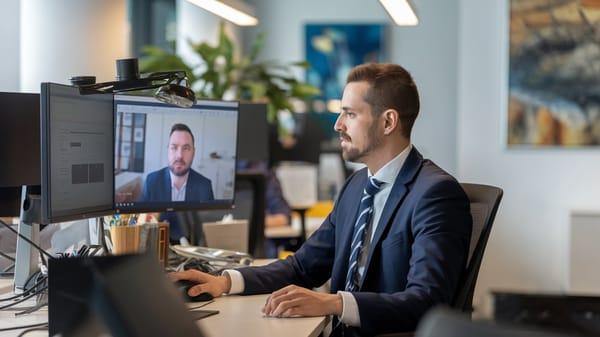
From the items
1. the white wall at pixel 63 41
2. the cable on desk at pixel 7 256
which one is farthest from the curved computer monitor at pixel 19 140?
the white wall at pixel 63 41

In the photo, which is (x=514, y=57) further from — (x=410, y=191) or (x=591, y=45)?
(x=410, y=191)

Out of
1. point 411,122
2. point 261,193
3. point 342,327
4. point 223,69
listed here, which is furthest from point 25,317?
point 223,69

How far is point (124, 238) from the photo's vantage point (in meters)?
2.47

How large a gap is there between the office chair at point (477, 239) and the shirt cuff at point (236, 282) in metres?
0.59

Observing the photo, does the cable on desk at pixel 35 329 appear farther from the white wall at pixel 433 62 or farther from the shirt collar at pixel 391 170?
the white wall at pixel 433 62

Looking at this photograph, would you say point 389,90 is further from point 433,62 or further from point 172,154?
point 433,62

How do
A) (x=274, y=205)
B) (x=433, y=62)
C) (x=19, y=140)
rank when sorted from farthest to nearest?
(x=433, y=62) → (x=274, y=205) → (x=19, y=140)

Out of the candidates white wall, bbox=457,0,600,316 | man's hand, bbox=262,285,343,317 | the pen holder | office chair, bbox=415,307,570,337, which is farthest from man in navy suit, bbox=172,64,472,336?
white wall, bbox=457,0,600,316

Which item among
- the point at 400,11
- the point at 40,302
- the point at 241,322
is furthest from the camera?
the point at 400,11

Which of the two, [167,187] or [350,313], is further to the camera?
[167,187]

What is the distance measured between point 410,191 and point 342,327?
421mm

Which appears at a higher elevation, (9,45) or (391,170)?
(9,45)

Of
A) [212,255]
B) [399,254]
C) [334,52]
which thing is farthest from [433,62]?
[399,254]

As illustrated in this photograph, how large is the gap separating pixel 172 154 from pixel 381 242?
0.74 m
